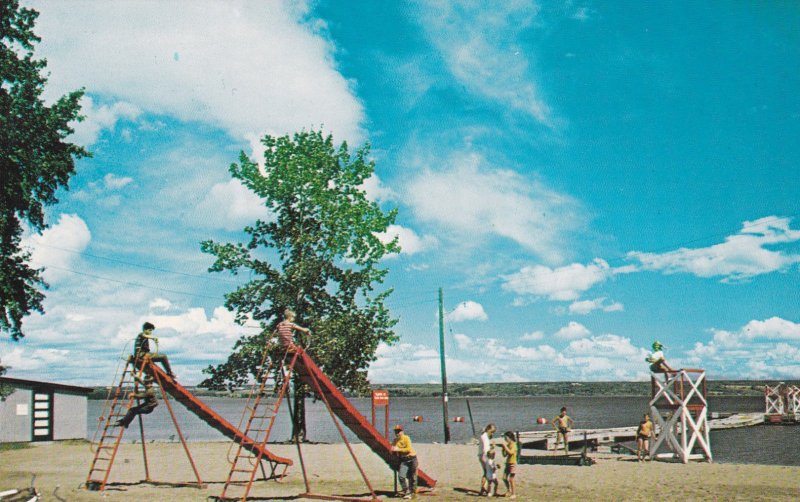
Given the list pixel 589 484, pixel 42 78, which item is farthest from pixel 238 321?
pixel 589 484

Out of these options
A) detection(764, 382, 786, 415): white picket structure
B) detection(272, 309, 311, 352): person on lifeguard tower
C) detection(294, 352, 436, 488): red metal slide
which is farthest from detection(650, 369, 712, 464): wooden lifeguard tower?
detection(764, 382, 786, 415): white picket structure

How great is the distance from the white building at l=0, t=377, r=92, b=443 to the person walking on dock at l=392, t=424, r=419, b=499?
29793mm

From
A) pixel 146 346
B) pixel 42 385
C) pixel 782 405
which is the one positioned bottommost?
pixel 782 405

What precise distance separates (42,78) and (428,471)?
22111 mm

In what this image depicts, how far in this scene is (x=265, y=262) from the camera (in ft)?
125

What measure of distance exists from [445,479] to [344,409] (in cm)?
603

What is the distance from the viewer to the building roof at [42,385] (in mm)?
39209

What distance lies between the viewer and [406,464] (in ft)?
62.1

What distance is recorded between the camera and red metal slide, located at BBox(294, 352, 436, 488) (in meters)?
18.5

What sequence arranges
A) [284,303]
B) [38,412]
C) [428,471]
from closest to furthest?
1. [428,471]
2. [284,303]
3. [38,412]

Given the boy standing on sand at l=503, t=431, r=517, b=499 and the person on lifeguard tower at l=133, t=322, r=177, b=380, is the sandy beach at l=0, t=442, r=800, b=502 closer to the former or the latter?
the boy standing on sand at l=503, t=431, r=517, b=499

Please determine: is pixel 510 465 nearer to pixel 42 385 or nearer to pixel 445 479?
pixel 445 479

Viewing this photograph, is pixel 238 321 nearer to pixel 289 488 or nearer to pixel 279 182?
pixel 279 182

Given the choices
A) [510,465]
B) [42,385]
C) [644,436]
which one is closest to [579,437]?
[644,436]
